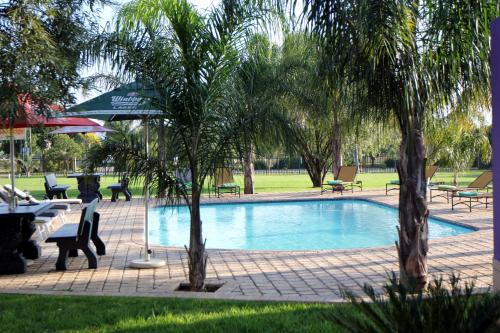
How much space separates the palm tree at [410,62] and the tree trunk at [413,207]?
0.01m

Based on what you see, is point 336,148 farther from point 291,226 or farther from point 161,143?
point 161,143

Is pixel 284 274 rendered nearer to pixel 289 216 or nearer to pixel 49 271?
pixel 49 271

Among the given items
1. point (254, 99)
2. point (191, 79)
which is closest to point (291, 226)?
point (254, 99)

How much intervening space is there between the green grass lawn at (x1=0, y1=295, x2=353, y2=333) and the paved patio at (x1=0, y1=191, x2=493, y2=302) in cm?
38

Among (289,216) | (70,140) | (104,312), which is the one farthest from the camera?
(70,140)

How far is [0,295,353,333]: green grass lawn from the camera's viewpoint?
4816 millimetres

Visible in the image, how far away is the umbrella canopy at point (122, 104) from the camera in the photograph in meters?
6.38

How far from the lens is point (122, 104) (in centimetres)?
707

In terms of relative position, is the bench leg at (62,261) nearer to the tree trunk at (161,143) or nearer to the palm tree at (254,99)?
the tree trunk at (161,143)

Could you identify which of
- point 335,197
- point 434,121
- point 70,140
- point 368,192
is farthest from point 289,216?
point 70,140

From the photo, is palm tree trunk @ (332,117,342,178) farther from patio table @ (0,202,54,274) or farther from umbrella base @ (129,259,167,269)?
patio table @ (0,202,54,274)

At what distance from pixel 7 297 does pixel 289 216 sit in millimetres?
11063

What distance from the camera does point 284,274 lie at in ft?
23.8

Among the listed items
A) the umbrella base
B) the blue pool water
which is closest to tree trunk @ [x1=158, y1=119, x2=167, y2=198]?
the umbrella base
